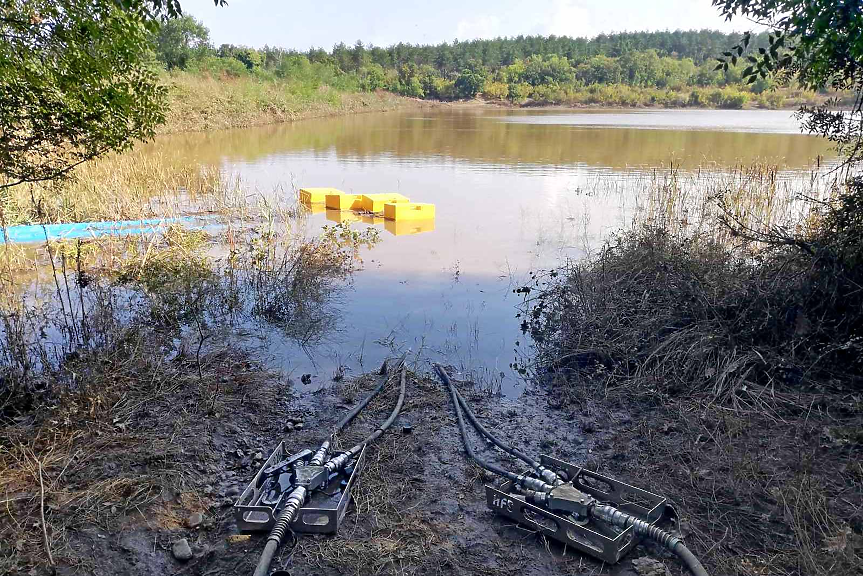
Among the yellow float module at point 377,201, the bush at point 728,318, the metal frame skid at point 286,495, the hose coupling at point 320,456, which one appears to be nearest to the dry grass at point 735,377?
the bush at point 728,318

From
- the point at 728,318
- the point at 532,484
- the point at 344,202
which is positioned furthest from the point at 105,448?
the point at 344,202

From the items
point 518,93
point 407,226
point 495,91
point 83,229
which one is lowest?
point 407,226

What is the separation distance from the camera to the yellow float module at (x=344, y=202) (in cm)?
1120

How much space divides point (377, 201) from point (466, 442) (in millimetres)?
7708

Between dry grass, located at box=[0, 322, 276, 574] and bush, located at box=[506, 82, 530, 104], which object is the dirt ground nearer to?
dry grass, located at box=[0, 322, 276, 574]

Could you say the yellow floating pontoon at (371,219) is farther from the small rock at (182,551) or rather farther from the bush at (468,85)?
the bush at (468,85)

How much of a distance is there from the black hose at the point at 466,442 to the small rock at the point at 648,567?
2.37 ft

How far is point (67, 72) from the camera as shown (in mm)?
3883

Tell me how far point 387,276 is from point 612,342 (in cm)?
354

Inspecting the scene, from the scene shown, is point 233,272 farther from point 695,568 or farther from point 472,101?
point 472,101

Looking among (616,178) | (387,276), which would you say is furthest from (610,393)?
(616,178)

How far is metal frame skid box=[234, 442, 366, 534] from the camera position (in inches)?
117

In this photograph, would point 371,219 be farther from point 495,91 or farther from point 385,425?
point 495,91

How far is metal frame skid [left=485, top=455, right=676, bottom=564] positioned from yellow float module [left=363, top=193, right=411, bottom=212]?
8.11 m
